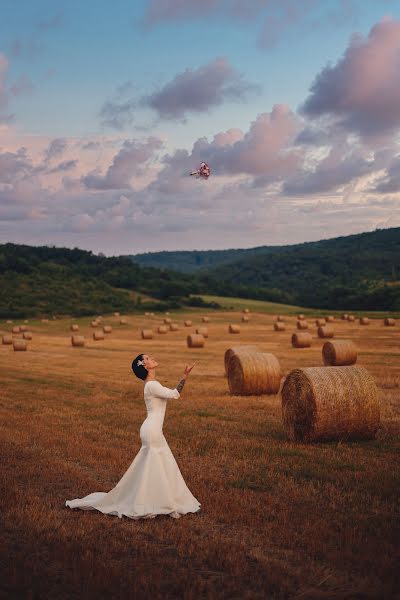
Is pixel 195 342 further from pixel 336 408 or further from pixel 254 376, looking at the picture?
pixel 336 408

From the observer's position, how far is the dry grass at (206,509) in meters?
7.30

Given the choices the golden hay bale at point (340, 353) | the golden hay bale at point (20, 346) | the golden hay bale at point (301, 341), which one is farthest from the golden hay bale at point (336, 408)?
the golden hay bale at point (20, 346)

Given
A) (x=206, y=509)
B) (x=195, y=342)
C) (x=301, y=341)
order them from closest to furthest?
(x=206, y=509) → (x=301, y=341) → (x=195, y=342)

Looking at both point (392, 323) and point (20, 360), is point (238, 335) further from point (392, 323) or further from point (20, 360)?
point (20, 360)

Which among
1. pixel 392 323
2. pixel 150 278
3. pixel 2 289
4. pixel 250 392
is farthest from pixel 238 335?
pixel 150 278

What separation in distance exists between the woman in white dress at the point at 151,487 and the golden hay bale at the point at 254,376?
1317 centimetres

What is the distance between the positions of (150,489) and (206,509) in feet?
3.12

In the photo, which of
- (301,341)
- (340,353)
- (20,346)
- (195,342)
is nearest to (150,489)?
(340,353)

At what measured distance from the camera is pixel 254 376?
76.2ft

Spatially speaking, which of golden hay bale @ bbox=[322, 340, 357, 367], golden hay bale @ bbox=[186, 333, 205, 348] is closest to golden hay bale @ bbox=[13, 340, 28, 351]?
golden hay bale @ bbox=[186, 333, 205, 348]

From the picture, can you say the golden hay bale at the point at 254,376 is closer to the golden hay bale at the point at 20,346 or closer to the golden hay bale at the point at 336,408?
the golden hay bale at the point at 336,408

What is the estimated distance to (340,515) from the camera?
953 centimetres

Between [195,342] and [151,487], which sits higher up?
[151,487]

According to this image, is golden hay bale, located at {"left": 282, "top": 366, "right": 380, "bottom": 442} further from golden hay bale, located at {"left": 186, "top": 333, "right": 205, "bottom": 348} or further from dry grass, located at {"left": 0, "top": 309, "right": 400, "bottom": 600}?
golden hay bale, located at {"left": 186, "top": 333, "right": 205, "bottom": 348}
